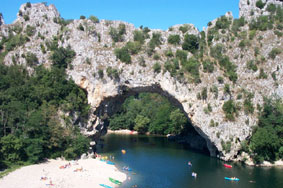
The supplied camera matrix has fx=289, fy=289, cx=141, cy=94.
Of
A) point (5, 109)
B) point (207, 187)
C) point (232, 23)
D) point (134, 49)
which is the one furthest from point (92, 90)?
point (232, 23)

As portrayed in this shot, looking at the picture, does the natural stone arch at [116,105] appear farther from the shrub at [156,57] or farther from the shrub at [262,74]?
the shrub at [262,74]

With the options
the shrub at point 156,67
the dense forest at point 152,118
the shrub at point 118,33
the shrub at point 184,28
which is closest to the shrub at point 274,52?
the shrub at point 184,28

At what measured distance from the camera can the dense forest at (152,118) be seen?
233 ft

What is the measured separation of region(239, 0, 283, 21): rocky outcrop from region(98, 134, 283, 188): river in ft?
101

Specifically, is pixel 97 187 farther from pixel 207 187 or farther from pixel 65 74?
pixel 65 74

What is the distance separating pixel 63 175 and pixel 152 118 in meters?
50.3

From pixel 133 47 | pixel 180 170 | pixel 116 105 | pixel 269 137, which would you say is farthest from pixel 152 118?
pixel 269 137

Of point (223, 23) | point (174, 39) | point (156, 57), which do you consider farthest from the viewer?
point (223, 23)

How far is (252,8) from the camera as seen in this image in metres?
61.4

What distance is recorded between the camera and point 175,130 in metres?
71.3

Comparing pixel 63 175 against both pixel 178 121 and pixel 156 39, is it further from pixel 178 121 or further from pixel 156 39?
pixel 178 121

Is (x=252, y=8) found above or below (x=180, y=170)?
above

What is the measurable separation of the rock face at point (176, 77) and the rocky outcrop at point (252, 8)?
4.82 m

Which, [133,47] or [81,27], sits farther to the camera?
[81,27]
